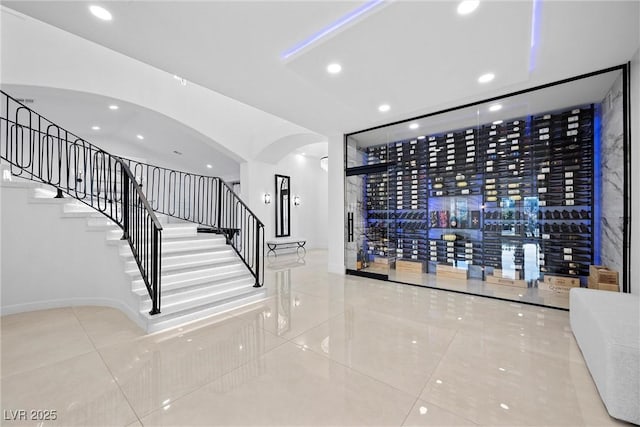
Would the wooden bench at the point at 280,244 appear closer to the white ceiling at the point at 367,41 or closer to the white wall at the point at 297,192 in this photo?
the white wall at the point at 297,192

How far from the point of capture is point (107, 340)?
2607mm

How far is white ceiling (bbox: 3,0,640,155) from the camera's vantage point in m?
2.22

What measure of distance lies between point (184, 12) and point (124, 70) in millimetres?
4382

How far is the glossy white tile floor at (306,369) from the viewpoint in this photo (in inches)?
65.1

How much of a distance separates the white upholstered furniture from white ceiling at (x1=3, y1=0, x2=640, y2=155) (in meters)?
2.47

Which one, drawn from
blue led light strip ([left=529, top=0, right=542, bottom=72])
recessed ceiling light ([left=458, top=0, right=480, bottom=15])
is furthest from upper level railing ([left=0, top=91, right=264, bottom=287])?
blue led light strip ([left=529, top=0, right=542, bottom=72])

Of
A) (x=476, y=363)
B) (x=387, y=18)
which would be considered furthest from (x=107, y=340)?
(x=387, y=18)

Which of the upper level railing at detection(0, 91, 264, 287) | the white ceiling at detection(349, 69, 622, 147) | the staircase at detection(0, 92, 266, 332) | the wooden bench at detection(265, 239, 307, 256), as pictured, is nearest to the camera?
the staircase at detection(0, 92, 266, 332)

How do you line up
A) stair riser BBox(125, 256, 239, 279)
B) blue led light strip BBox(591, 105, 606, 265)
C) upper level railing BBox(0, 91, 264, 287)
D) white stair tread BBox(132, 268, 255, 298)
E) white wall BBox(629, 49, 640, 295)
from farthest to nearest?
blue led light strip BBox(591, 105, 606, 265), upper level railing BBox(0, 91, 264, 287), stair riser BBox(125, 256, 239, 279), white stair tread BBox(132, 268, 255, 298), white wall BBox(629, 49, 640, 295)

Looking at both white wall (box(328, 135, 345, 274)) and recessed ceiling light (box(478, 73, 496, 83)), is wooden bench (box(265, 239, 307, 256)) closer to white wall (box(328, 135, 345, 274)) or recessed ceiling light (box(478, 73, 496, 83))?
white wall (box(328, 135, 345, 274))

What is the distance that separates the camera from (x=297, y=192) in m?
9.90

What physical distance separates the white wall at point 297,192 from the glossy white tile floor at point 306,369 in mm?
5258

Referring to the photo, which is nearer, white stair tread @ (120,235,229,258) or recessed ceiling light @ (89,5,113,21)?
recessed ceiling light @ (89,5,113,21)

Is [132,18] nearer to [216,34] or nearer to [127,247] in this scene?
[216,34]
